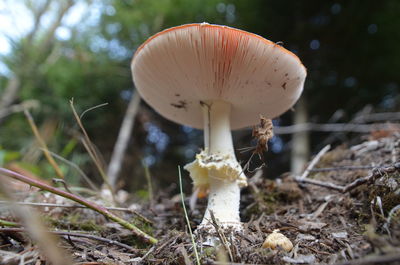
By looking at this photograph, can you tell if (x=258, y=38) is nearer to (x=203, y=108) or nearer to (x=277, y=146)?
(x=203, y=108)

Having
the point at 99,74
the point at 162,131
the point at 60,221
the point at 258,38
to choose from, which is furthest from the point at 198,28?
the point at 162,131

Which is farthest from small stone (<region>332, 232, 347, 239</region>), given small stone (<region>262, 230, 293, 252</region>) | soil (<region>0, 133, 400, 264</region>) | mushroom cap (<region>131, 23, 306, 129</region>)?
mushroom cap (<region>131, 23, 306, 129</region>)

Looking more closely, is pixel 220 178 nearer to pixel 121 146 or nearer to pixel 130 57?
pixel 121 146

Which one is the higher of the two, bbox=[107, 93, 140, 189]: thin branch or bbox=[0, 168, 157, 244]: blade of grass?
bbox=[107, 93, 140, 189]: thin branch

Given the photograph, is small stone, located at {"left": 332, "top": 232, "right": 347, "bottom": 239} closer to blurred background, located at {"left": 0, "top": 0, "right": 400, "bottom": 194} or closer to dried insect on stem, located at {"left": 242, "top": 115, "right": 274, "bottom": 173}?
dried insect on stem, located at {"left": 242, "top": 115, "right": 274, "bottom": 173}

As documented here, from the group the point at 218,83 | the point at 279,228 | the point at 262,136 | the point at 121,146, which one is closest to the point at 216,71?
the point at 218,83

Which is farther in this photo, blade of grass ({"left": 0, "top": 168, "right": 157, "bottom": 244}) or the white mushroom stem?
the white mushroom stem
